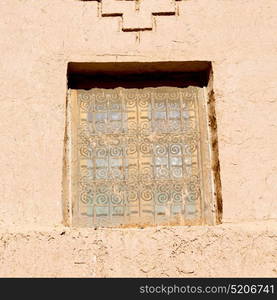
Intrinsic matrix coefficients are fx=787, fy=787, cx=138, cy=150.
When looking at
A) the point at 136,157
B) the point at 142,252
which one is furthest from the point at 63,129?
the point at 142,252

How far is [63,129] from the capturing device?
402cm

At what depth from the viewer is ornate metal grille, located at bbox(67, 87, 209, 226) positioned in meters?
4.03

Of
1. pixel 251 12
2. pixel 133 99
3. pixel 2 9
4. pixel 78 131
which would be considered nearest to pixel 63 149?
pixel 78 131

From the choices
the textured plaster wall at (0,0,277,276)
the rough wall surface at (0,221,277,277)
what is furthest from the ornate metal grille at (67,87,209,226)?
the rough wall surface at (0,221,277,277)

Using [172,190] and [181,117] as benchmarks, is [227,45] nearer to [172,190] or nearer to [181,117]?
[181,117]

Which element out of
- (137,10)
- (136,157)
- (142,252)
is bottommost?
(142,252)

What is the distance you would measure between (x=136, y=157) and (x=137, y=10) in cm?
83

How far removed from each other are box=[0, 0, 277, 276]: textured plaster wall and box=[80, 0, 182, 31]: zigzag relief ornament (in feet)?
0.13

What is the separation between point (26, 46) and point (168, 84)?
798 mm

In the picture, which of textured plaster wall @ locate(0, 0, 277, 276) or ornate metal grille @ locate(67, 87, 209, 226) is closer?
textured plaster wall @ locate(0, 0, 277, 276)

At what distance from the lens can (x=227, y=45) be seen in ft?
13.9

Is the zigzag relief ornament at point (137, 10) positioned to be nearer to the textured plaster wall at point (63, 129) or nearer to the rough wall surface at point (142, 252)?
the textured plaster wall at point (63, 129)

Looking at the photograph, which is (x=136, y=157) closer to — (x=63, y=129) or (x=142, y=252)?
(x=63, y=129)

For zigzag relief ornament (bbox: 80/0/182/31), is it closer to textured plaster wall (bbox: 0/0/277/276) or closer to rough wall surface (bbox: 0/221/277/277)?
textured plaster wall (bbox: 0/0/277/276)
